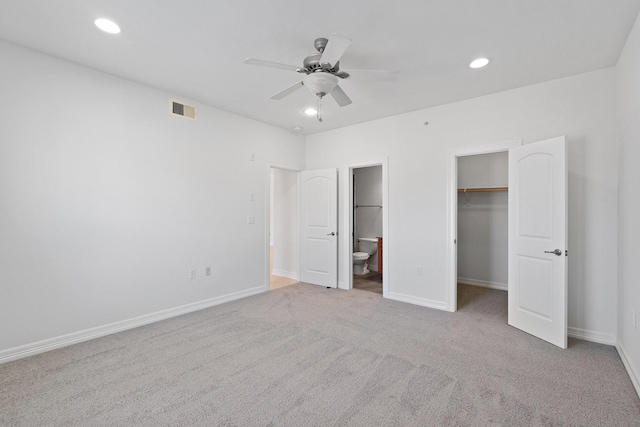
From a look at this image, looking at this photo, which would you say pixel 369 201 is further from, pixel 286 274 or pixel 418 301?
pixel 418 301

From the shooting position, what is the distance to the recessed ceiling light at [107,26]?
89.5 inches

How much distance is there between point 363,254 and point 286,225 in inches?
63.8

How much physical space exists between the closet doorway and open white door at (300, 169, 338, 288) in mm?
2113

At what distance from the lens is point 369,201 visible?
6.57 metres

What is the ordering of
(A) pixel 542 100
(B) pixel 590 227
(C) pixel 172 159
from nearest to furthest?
(B) pixel 590 227 → (A) pixel 542 100 → (C) pixel 172 159

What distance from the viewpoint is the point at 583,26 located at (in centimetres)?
Result: 229

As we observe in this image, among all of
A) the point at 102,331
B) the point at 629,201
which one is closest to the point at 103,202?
the point at 102,331

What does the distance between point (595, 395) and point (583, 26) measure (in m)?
2.69

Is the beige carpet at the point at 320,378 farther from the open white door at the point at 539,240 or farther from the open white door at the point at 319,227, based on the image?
the open white door at the point at 319,227

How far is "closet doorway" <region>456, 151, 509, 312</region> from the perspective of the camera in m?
4.99

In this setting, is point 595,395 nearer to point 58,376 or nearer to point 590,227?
point 590,227

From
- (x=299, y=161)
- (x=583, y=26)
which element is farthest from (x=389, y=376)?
(x=299, y=161)

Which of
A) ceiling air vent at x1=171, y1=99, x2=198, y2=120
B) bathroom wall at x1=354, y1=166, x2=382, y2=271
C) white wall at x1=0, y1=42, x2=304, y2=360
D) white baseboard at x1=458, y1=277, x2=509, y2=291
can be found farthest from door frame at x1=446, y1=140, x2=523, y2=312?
ceiling air vent at x1=171, y1=99, x2=198, y2=120

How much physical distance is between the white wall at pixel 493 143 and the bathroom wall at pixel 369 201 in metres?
1.62
